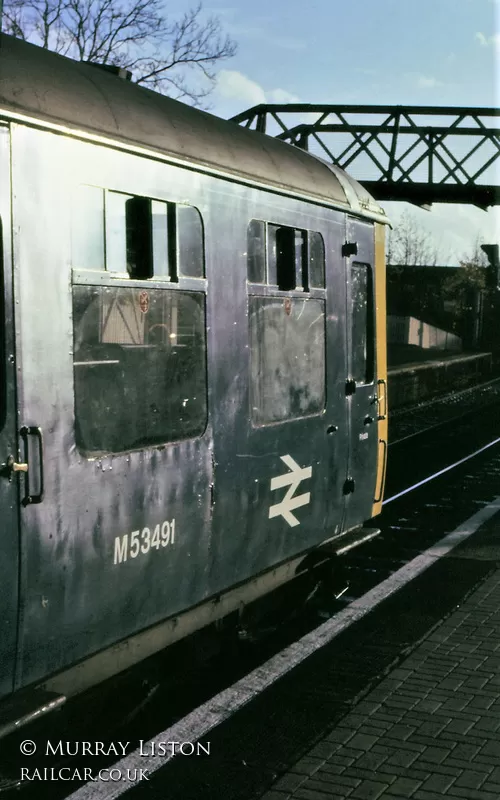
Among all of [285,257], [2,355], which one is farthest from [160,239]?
[285,257]

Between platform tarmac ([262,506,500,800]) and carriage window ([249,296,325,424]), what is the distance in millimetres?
1641

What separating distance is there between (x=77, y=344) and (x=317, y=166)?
3.31 metres

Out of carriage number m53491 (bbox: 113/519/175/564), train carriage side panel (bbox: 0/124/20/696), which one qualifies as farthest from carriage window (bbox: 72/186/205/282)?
carriage number m53491 (bbox: 113/519/175/564)

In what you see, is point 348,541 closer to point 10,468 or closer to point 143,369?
point 143,369

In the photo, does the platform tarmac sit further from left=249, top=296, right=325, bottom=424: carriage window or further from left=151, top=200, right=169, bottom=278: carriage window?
left=151, top=200, right=169, bottom=278: carriage window

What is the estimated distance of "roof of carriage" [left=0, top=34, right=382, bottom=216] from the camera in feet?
14.4

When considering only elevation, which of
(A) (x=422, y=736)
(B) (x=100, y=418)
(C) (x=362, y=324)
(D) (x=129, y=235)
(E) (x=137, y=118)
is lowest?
(A) (x=422, y=736)

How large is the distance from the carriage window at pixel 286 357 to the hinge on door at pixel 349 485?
2.50 ft

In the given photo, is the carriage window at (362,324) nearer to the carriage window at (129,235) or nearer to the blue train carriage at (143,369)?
the blue train carriage at (143,369)

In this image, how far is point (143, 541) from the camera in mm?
5043

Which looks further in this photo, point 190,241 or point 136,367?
point 190,241

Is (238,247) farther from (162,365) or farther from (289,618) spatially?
(289,618)

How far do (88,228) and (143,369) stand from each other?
723 mm

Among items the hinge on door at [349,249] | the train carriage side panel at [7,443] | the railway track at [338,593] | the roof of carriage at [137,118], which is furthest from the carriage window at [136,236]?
the hinge on door at [349,249]
